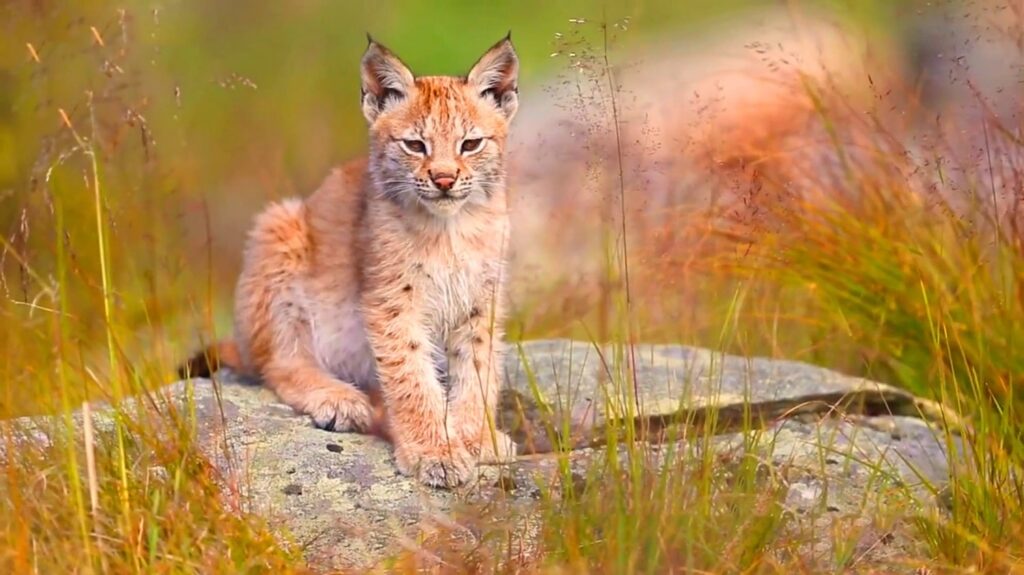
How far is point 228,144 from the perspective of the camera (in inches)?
370

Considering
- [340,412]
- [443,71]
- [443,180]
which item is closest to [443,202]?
[443,180]

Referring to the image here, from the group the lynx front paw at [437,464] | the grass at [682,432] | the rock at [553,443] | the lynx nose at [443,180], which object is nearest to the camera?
the grass at [682,432]

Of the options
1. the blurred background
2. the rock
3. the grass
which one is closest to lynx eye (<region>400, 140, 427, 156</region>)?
the blurred background

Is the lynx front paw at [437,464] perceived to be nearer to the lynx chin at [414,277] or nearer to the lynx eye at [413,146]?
the lynx chin at [414,277]

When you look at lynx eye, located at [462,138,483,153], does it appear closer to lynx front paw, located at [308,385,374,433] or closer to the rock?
the rock

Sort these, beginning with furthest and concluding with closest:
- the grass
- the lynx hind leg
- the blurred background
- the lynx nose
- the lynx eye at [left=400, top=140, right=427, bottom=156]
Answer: the lynx hind leg, the lynx eye at [left=400, top=140, right=427, bottom=156], the lynx nose, the blurred background, the grass

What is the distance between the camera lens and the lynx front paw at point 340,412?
4605 millimetres

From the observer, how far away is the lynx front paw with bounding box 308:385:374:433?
4605mm

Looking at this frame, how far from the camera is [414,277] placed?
4.56 metres

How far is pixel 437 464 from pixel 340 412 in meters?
0.51

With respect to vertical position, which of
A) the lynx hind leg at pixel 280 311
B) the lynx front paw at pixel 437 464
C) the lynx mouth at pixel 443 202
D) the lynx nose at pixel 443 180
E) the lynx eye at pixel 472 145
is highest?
the lynx eye at pixel 472 145

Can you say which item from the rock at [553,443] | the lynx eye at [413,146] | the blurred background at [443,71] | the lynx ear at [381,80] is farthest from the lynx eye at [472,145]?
the rock at [553,443]

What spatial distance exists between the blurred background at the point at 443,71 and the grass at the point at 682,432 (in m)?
0.05

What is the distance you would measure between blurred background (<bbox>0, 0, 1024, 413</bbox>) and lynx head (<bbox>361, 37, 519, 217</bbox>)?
0.38 m
